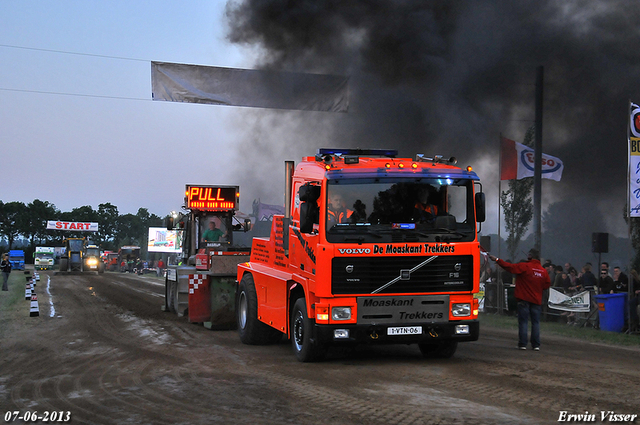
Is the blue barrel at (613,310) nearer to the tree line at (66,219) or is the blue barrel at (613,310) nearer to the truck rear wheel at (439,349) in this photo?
the truck rear wheel at (439,349)

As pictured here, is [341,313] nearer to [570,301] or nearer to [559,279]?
[570,301]

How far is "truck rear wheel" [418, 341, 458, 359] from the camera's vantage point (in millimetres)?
Answer: 9469

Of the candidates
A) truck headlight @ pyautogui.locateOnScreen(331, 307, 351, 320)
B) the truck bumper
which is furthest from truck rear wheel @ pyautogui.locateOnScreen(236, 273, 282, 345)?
truck headlight @ pyautogui.locateOnScreen(331, 307, 351, 320)

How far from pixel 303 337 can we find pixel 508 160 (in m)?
12.5

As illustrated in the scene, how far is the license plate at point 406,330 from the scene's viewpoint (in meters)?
8.62

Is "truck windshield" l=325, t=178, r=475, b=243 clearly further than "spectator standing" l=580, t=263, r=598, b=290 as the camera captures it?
No

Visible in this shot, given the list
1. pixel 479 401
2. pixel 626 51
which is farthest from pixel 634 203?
pixel 479 401

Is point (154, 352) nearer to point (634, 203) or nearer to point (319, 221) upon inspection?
point (319, 221)

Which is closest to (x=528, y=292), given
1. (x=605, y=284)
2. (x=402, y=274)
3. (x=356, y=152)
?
(x=402, y=274)

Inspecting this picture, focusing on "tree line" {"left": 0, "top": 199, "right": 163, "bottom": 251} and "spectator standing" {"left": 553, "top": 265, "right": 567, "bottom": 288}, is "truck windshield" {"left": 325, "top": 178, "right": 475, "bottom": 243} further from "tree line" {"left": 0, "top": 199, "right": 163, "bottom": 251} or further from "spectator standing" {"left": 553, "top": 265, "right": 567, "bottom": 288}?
"tree line" {"left": 0, "top": 199, "right": 163, "bottom": 251}

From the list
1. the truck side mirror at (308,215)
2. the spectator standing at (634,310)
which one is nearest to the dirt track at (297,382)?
the truck side mirror at (308,215)

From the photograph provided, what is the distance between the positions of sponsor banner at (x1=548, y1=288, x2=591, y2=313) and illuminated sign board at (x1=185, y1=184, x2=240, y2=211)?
8.42 metres

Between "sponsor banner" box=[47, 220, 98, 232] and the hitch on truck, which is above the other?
"sponsor banner" box=[47, 220, 98, 232]

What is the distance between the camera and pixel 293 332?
9430 millimetres
